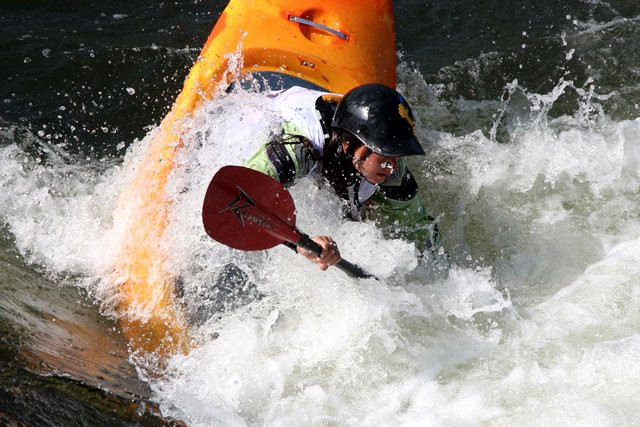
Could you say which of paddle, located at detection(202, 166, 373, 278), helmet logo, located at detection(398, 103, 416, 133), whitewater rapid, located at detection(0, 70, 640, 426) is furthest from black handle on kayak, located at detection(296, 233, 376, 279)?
helmet logo, located at detection(398, 103, 416, 133)

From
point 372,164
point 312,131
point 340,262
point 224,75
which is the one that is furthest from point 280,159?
point 224,75

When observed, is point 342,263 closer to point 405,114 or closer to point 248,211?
point 248,211

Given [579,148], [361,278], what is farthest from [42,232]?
[579,148]

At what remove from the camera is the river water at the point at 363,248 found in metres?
3.04

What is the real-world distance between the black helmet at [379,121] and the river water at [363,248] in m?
0.39

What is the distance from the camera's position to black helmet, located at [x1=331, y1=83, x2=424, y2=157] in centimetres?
317

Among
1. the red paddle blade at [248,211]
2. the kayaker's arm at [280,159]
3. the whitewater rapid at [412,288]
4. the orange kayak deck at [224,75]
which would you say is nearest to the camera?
the red paddle blade at [248,211]

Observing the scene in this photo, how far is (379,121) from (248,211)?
0.65 meters

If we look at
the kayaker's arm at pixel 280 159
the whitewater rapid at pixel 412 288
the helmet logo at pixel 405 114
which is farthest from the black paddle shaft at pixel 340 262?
the helmet logo at pixel 405 114

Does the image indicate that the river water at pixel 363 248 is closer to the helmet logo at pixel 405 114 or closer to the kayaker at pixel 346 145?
the kayaker at pixel 346 145

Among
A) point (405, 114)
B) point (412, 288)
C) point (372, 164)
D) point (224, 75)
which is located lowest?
point (412, 288)

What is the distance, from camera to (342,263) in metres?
3.21

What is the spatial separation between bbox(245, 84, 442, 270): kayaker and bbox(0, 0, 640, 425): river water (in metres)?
0.14

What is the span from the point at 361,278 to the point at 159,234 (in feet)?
3.03
